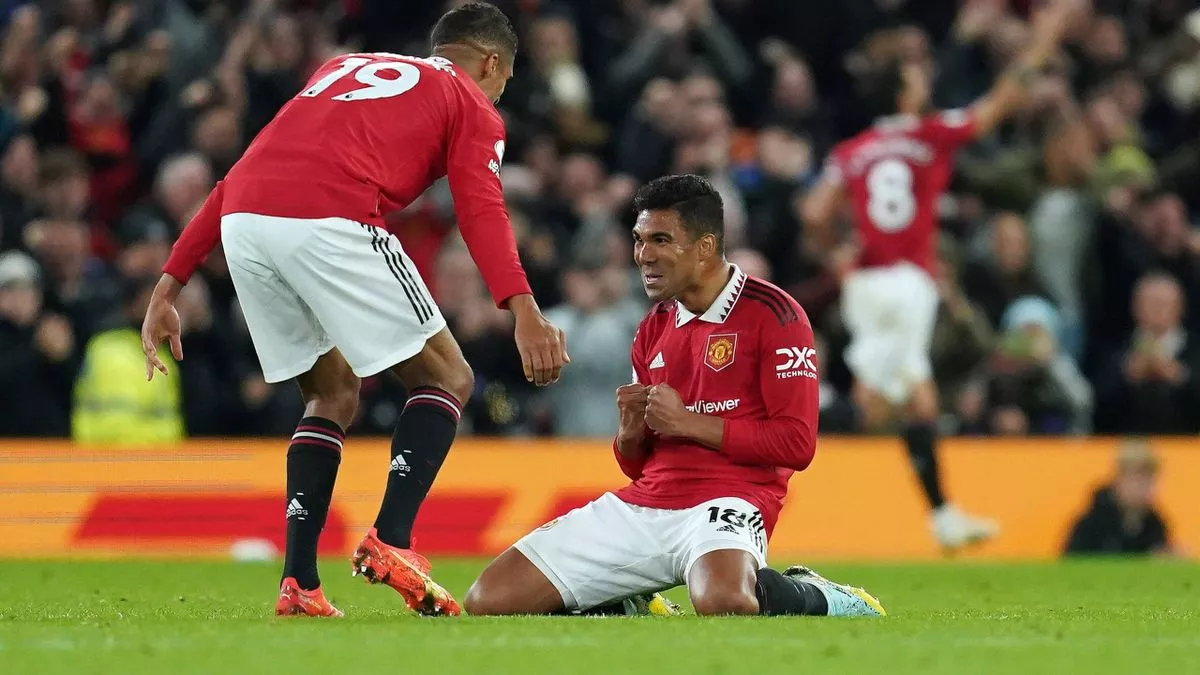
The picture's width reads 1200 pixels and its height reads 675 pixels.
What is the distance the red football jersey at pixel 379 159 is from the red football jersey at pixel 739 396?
3.19 ft

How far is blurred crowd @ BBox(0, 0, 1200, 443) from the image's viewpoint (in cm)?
1238

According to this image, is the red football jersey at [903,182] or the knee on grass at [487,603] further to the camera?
the red football jersey at [903,182]

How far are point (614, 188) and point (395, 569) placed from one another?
8478mm

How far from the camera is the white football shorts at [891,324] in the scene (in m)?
12.0

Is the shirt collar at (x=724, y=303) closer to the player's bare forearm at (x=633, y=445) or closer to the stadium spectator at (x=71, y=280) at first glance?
the player's bare forearm at (x=633, y=445)

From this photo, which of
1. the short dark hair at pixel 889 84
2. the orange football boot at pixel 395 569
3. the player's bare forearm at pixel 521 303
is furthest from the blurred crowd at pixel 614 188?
the player's bare forearm at pixel 521 303

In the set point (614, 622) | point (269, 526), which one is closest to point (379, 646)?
point (614, 622)

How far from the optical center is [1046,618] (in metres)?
6.41

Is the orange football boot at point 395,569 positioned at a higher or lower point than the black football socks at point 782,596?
lower

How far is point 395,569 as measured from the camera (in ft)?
18.7

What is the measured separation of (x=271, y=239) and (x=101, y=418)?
6.34 m

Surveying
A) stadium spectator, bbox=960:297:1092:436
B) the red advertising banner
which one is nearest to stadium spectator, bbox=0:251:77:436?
the red advertising banner

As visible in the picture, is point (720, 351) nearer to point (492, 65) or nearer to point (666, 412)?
point (666, 412)

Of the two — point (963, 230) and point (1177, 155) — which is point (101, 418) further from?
point (1177, 155)
